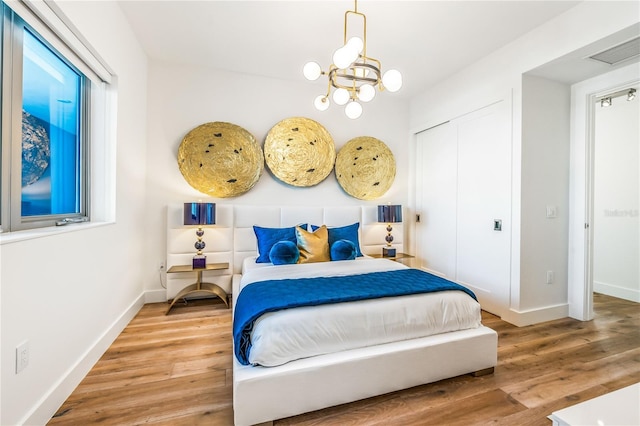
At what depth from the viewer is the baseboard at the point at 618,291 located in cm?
330

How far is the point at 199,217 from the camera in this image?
2.87 m

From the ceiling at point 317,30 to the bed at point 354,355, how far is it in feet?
7.25

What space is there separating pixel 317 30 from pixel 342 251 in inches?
84.9

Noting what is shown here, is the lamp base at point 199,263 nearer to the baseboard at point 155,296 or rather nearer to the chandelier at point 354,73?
the baseboard at point 155,296

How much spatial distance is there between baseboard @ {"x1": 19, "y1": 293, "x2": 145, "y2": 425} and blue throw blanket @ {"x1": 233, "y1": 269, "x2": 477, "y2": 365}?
0.96 metres

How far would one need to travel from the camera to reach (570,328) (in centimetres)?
258

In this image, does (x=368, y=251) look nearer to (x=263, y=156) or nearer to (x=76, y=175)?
(x=263, y=156)

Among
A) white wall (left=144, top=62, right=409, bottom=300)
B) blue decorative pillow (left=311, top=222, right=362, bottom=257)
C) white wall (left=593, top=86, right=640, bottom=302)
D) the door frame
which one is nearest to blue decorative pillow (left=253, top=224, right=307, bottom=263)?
blue decorative pillow (left=311, top=222, right=362, bottom=257)

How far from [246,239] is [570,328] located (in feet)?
11.3

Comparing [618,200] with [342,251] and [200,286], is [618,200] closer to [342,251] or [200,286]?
[342,251]

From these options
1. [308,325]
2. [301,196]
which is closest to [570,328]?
[308,325]

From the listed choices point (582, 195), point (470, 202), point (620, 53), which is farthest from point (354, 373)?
point (620, 53)

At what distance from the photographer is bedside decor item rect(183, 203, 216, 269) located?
2842mm

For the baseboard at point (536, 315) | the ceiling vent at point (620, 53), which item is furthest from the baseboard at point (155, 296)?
the ceiling vent at point (620, 53)
